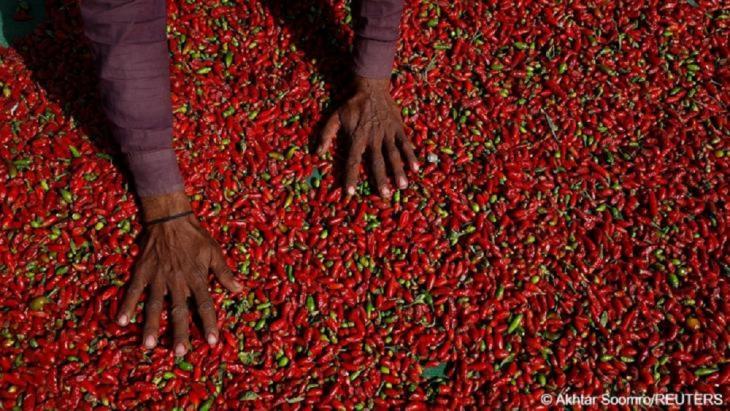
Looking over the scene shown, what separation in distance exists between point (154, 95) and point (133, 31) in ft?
0.82

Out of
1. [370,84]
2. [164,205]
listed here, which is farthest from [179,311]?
[370,84]

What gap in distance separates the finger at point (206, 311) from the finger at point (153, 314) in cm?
13

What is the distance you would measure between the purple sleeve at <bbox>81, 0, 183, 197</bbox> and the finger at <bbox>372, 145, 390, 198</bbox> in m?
0.80

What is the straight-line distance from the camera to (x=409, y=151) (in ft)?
8.78

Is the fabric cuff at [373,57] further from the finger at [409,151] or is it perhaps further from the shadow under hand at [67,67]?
the shadow under hand at [67,67]

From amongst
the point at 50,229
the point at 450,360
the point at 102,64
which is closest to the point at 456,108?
the point at 450,360

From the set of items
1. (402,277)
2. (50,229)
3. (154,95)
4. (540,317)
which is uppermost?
(154,95)

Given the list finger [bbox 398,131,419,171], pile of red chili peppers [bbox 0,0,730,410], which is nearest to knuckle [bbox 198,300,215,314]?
pile of red chili peppers [bbox 0,0,730,410]

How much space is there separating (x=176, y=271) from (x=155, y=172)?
1.25 feet

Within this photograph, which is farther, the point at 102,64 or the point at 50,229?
the point at 50,229

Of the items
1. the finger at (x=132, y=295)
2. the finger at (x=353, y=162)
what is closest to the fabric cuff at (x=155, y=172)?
the finger at (x=132, y=295)

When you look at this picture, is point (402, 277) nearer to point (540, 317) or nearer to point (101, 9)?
point (540, 317)

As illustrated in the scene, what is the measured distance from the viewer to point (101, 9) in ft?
5.88

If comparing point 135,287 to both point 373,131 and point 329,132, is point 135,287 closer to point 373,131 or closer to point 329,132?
point 329,132
